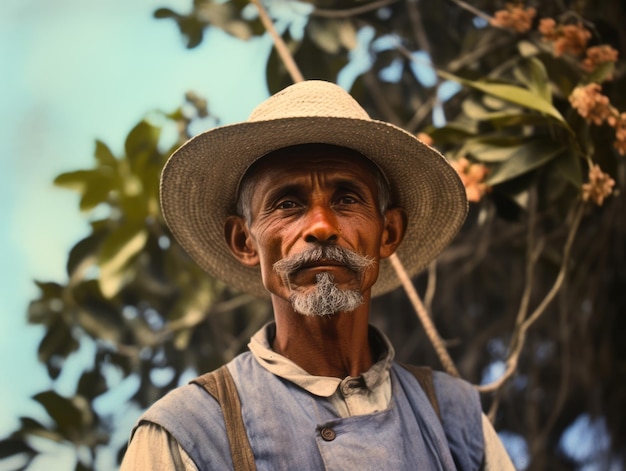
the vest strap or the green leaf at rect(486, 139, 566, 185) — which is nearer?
the vest strap

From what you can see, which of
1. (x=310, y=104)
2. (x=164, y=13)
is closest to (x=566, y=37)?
(x=310, y=104)

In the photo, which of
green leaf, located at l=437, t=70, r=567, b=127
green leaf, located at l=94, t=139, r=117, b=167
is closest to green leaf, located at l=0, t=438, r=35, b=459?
green leaf, located at l=94, t=139, r=117, b=167

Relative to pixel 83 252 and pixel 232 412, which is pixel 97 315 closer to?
pixel 83 252

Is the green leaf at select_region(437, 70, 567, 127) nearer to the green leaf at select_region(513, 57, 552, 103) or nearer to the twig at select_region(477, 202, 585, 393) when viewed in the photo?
the green leaf at select_region(513, 57, 552, 103)

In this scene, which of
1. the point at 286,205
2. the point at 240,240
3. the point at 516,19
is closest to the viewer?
the point at 286,205

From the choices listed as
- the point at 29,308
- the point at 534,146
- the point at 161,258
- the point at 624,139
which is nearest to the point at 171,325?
the point at 161,258

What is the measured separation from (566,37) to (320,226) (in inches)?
39.9

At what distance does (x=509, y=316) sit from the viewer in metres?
3.06

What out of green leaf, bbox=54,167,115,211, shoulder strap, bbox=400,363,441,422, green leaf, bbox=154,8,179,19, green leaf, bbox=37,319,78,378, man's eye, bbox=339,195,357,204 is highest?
man's eye, bbox=339,195,357,204

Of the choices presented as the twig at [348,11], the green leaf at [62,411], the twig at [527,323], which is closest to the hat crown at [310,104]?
the twig at [527,323]

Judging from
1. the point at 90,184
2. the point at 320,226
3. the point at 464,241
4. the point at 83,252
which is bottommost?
the point at 464,241

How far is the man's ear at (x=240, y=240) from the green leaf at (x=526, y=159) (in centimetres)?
63

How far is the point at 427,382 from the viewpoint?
167 centimetres

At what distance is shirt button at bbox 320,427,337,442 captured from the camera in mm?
1466
